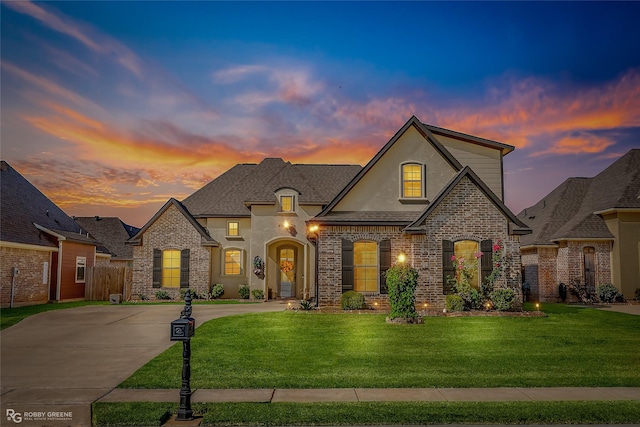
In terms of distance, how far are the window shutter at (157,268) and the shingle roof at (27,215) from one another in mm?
4601

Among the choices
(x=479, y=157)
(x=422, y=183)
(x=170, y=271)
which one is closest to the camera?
(x=422, y=183)

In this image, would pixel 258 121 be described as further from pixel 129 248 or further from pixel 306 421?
pixel 129 248

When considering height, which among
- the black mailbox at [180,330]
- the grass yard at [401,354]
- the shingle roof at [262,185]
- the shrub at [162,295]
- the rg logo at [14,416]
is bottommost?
the rg logo at [14,416]

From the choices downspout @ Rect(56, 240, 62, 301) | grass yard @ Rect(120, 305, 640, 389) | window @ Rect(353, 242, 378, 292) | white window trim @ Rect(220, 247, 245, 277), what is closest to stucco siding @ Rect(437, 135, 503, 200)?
window @ Rect(353, 242, 378, 292)

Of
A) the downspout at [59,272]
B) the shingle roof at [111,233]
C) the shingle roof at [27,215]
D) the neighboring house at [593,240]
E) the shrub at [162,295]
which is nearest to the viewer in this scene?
the shingle roof at [27,215]

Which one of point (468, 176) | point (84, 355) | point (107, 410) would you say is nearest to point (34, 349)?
point (84, 355)

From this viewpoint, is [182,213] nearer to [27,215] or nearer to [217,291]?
[217,291]

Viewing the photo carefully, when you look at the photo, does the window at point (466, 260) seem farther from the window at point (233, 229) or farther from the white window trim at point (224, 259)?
the window at point (233, 229)

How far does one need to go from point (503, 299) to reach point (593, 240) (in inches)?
422

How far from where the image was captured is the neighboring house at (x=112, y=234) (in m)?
38.6

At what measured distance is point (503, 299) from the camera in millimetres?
17484

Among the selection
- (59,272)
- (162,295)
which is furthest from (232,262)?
(59,272)

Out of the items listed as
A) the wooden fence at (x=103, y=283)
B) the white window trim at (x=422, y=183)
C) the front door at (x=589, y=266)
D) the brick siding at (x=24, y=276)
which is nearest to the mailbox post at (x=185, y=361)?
the white window trim at (x=422, y=183)

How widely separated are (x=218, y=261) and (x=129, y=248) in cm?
1510
